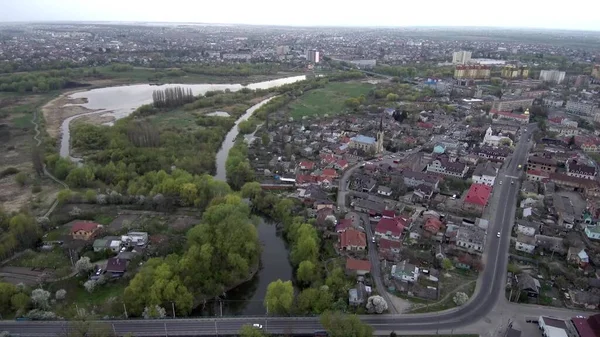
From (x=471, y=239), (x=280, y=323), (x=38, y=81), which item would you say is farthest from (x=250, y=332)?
(x=38, y=81)

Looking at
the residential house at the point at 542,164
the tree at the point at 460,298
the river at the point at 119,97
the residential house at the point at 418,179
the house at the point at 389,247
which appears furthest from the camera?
the river at the point at 119,97

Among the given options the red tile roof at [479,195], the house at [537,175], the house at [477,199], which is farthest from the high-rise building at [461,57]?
the house at [477,199]

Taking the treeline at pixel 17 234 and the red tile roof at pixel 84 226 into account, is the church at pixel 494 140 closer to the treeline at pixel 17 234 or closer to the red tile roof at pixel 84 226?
the red tile roof at pixel 84 226

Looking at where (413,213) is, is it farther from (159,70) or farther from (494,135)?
(159,70)

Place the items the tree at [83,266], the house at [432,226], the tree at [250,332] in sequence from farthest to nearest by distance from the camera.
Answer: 1. the house at [432,226]
2. the tree at [83,266]
3. the tree at [250,332]

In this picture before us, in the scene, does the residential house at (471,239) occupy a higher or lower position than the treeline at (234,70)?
lower

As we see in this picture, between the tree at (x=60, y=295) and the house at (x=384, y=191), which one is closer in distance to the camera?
the tree at (x=60, y=295)

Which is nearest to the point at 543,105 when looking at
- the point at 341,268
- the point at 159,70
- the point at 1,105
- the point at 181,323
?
the point at 341,268
